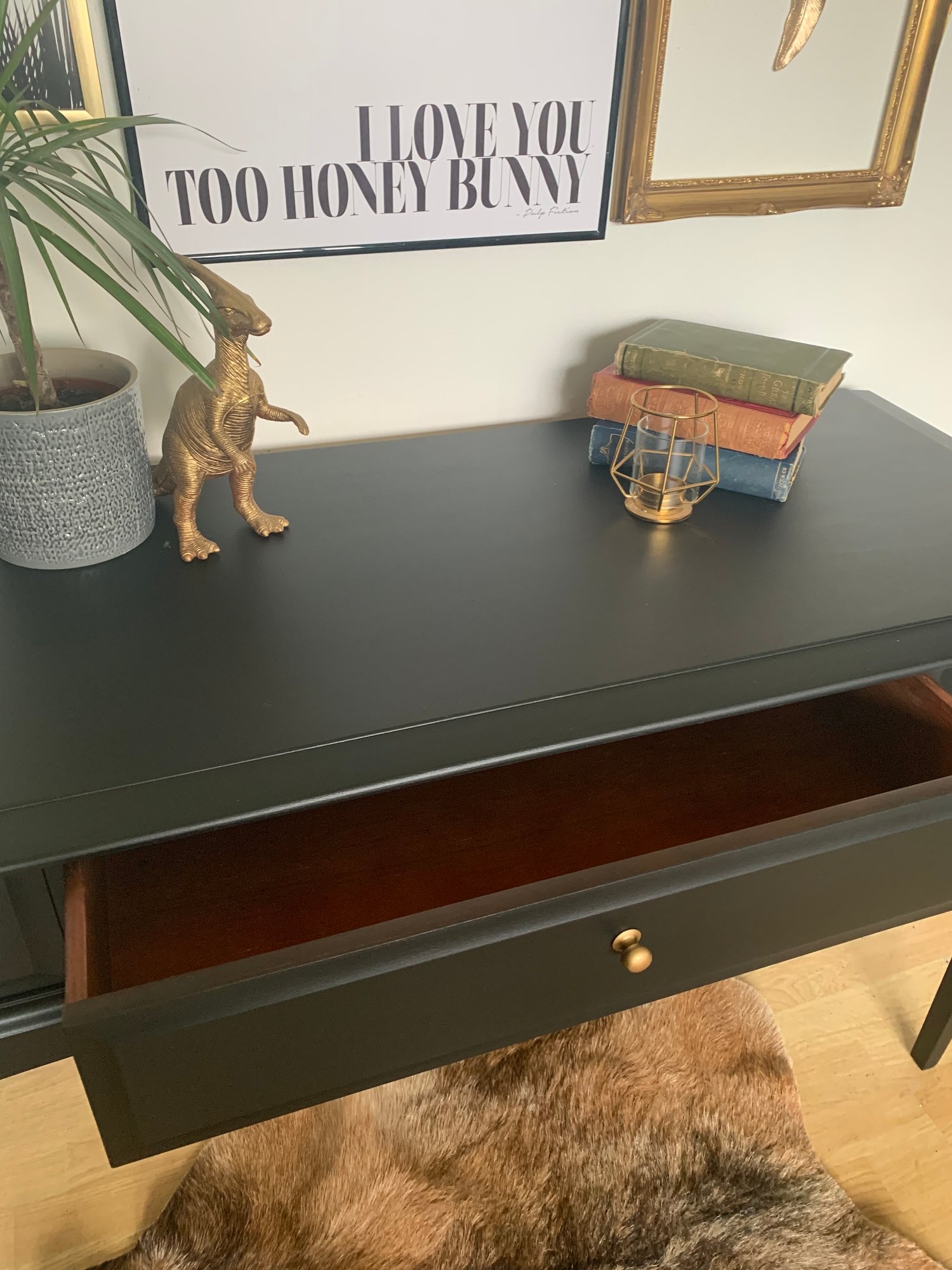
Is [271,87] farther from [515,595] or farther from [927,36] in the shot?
[927,36]

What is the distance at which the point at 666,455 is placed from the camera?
0.93 meters

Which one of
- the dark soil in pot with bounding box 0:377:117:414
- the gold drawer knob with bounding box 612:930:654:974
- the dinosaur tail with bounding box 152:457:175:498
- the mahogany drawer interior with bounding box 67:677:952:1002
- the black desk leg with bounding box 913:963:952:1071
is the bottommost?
the black desk leg with bounding box 913:963:952:1071

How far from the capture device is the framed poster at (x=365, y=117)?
808 millimetres

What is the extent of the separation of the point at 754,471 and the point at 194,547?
1.80ft

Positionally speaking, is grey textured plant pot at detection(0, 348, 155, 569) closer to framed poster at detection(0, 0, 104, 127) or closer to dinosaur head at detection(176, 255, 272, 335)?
dinosaur head at detection(176, 255, 272, 335)

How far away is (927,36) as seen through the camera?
1.00 metres

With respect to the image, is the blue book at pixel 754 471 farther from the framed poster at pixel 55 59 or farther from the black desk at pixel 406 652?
the framed poster at pixel 55 59

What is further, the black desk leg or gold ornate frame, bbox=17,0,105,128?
the black desk leg

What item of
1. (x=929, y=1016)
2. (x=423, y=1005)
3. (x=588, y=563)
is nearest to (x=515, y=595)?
(x=588, y=563)

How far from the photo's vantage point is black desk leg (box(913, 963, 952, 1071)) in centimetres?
99

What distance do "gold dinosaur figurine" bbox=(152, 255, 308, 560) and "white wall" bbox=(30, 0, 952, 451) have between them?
0.17 m

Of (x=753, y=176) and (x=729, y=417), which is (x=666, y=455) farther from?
(x=753, y=176)

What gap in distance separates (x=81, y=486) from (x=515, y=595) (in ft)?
1.19

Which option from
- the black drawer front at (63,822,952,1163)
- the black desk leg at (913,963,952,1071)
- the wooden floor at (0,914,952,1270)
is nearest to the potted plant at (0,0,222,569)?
the black drawer front at (63,822,952,1163)
